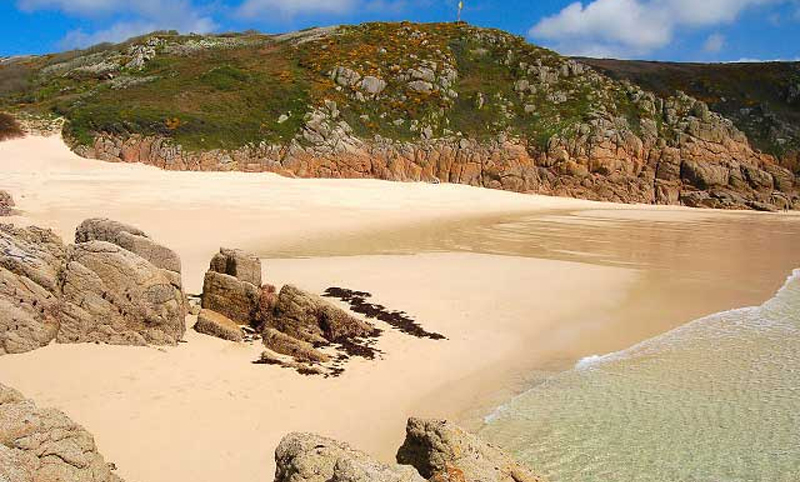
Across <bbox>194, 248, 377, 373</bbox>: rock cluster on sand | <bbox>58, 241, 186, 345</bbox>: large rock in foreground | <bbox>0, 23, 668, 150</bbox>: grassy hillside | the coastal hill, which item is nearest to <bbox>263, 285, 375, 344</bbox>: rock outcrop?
<bbox>194, 248, 377, 373</bbox>: rock cluster on sand

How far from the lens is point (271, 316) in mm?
9281

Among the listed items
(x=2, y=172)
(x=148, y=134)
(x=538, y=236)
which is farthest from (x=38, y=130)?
(x=538, y=236)

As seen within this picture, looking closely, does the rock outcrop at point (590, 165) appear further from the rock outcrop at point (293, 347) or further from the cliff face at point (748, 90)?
the rock outcrop at point (293, 347)

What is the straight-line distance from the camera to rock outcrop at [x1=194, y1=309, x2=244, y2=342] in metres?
8.68

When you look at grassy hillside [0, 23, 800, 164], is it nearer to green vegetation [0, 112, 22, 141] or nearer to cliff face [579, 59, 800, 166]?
cliff face [579, 59, 800, 166]

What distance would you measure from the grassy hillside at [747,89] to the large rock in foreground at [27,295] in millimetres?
59703

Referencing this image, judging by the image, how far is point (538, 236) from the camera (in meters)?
24.0

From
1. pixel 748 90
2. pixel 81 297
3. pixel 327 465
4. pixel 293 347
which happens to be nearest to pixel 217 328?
pixel 293 347

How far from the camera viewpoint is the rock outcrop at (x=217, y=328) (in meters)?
8.68

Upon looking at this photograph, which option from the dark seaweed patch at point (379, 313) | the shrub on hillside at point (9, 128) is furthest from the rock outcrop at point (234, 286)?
the shrub on hillside at point (9, 128)

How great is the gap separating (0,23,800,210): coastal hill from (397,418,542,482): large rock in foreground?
117 feet

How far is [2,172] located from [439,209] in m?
22.2

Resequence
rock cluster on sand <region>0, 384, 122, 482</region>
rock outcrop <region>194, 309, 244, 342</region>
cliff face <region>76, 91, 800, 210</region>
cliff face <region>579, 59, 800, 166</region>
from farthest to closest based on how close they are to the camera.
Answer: cliff face <region>579, 59, 800, 166</region> < cliff face <region>76, 91, 800, 210</region> < rock outcrop <region>194, 309, 244, 342</region> < rock cluster on sand <region>0, 384, 122, 482</region>

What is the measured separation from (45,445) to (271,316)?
5309mm
